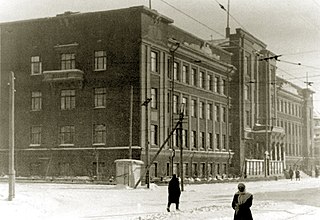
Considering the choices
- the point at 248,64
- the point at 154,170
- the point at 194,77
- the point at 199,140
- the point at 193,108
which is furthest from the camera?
the point at 248,64

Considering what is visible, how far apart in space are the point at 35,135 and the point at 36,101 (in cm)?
312

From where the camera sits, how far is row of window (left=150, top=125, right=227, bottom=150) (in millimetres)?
49375

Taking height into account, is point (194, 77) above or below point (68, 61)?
below

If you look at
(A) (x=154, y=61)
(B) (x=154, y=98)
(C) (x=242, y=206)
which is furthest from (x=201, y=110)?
(C) (x=242, y=206)

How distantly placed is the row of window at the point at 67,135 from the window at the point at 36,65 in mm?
5031

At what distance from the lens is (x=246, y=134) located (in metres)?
70.4

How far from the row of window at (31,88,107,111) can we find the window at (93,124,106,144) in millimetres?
1808

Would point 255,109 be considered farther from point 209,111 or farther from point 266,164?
point 209,111

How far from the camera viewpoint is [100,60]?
161ft

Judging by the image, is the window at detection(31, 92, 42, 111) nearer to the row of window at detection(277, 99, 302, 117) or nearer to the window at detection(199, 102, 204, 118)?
the window at detection(199, 102, 204, 118)

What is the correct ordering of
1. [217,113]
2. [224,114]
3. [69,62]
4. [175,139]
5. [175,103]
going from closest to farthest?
[69,62]
[175,139]
[175,103]
[217,113]
[224,114]

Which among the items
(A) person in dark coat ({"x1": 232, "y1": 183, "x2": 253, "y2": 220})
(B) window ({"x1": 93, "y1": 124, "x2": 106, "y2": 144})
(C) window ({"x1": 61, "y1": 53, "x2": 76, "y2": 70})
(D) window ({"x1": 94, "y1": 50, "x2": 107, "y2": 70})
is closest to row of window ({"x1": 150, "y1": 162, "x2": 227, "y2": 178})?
(B) window ({"x1": 93, "y1": 124, "x2": 106, "y2": 144})

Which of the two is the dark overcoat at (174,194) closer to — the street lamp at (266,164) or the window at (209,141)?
the window at (209,141)

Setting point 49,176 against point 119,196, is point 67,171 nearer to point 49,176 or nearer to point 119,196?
point 49,176
